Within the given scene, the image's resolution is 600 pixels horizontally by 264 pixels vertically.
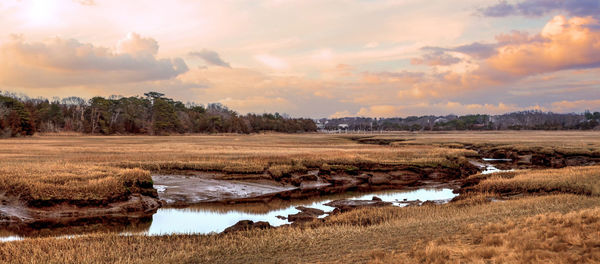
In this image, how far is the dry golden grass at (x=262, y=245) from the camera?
12.3 m

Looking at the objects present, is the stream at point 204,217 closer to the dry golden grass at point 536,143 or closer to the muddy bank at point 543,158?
the muddy bank at point 543,158

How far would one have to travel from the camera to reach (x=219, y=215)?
24375 mm

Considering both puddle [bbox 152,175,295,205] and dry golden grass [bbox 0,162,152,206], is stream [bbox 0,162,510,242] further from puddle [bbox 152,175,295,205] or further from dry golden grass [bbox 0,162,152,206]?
dry golden grass [bbox 0,162,152,206]

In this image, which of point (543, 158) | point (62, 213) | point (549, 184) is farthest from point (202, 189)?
point (543, 158)

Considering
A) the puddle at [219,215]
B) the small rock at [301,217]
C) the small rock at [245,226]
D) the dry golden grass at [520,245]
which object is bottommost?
the puddle at [219,215]

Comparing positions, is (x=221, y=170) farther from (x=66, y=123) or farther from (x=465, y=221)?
(x=66, y=123)

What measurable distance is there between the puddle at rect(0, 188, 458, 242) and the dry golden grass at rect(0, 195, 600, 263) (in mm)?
3055

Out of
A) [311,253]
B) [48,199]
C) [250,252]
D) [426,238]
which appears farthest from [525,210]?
[48,199]

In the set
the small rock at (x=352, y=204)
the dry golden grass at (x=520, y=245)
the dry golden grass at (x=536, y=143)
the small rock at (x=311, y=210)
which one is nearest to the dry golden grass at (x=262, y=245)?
the dry golden grass at (x=520, y=245)

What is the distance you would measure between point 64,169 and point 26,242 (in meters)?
16.6

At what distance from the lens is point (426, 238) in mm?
13008

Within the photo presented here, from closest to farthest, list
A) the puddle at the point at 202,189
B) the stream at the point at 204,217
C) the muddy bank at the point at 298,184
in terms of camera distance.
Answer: the stream at the point at 204,217 < the puddle at the point at 202,189 < the muddy bank at the point at 298,184

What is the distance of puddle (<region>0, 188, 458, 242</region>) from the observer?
797 inches

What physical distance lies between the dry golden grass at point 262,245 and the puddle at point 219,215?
3.06m
